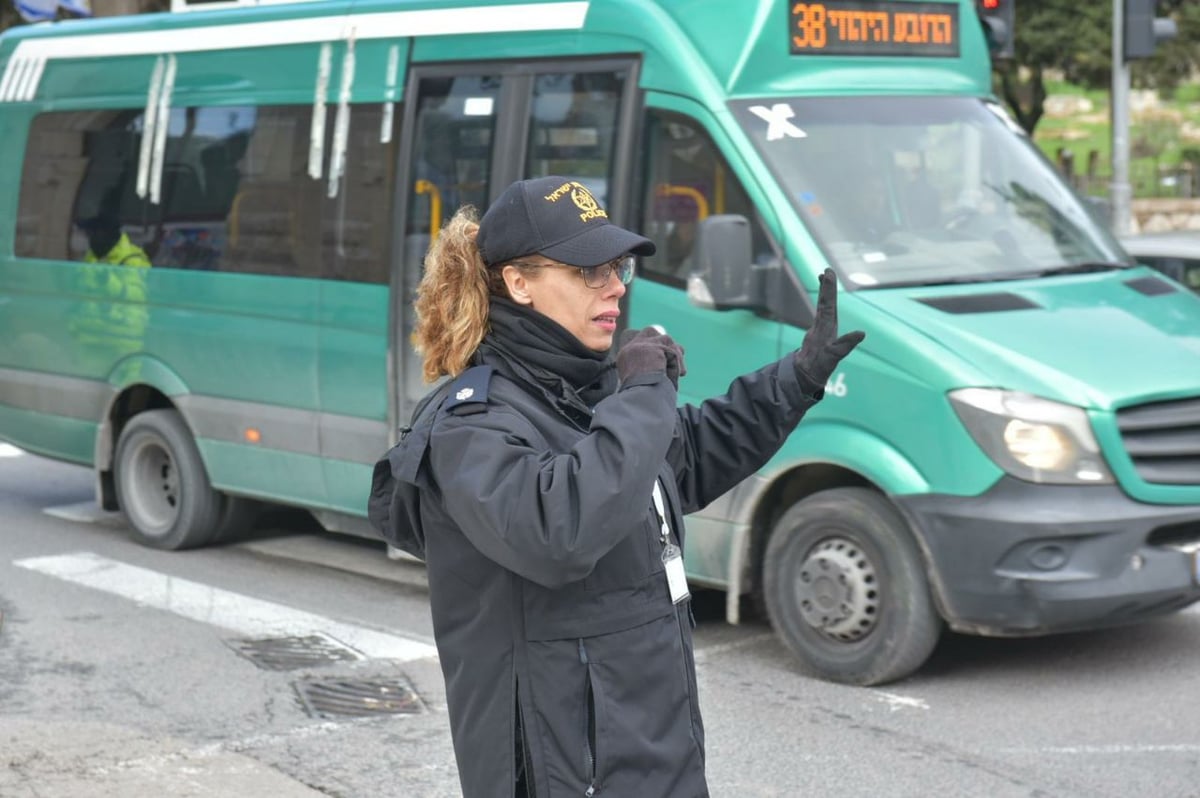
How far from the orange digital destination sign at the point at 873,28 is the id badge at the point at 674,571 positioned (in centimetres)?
442

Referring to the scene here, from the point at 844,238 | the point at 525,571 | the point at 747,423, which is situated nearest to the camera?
the point at 525,571

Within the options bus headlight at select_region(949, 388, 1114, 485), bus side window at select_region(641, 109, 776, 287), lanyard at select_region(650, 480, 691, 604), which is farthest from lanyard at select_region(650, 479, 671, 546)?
bus side window at select_region(641, 109, 776, 287)

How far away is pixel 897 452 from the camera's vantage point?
6.29 meters

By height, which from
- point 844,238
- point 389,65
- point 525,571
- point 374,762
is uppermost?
point 389,65

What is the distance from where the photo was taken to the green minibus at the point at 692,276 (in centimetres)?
615

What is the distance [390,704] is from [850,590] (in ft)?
5.51

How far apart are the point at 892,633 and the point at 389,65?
3.48 metres

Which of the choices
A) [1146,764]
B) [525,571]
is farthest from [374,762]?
[525,571]

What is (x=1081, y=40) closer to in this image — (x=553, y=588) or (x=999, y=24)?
(x=999, y=24)

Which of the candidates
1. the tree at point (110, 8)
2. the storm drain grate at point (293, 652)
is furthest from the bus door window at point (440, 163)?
the tree at point (110, 8)

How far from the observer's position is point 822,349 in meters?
3.32

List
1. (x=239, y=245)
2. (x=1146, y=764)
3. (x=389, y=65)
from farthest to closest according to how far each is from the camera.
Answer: (x=239, y=245)
(x=389, y=65)
(x=1146, y=764)

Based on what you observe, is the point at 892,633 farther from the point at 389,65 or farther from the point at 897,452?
the point at 389,65

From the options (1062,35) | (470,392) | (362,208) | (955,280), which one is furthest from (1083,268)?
(1062,35)
